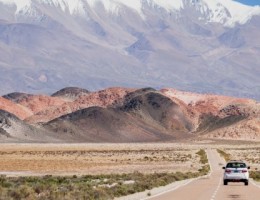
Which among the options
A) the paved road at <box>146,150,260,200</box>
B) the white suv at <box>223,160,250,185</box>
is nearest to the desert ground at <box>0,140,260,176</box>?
the white suv at <box>223,160,250,185</box>

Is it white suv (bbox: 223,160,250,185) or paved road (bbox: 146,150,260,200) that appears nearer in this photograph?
paved road (bbox: 146,150,260,200)

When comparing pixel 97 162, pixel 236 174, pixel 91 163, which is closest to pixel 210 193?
pixel 236 174

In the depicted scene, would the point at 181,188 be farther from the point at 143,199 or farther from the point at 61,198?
the point at 61,198

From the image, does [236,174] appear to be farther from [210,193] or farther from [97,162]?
[97,162]

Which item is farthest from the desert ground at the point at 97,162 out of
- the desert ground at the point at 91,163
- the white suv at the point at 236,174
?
the white suv at the point at 236,174

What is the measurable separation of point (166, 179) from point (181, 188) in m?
6.59

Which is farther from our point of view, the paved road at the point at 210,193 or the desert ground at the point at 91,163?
the desert ground at the point at 91,163

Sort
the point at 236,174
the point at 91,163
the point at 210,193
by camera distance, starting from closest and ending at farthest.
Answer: the point at 210,193 < the point at 236,174 < the point at 91,163

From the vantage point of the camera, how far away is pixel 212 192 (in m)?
40.1

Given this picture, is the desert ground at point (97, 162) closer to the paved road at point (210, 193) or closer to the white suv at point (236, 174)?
the white suv at point (236, 174)

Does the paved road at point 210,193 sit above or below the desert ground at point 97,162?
below

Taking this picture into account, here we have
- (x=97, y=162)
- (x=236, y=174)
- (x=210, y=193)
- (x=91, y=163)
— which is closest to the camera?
(x=210, y=193)

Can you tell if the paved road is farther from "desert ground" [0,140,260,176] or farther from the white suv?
"desert ground" [0,140,260,176]

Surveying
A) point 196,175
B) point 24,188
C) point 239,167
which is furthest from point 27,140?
point 24,188
